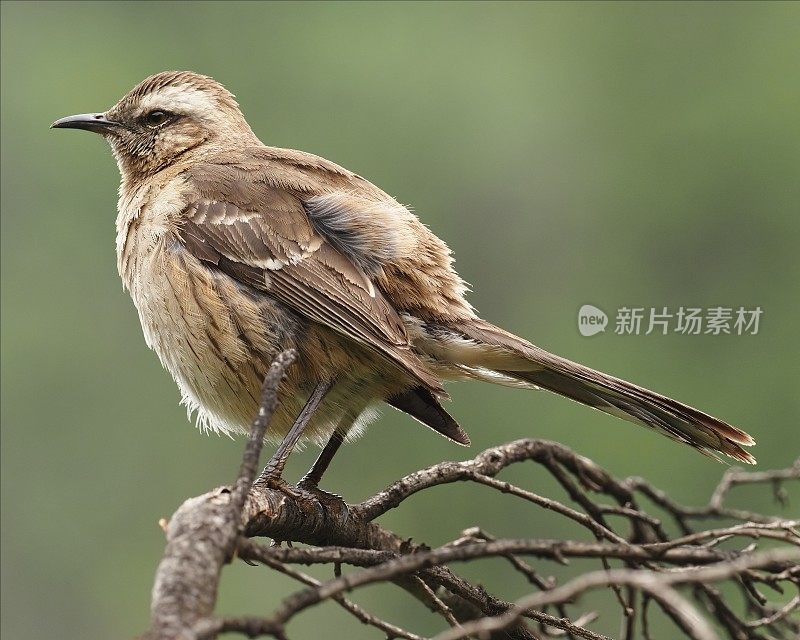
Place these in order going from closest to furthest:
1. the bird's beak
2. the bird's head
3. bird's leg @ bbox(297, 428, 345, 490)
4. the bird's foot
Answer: the bird's foot → bird's leg @ bbox(297, 428, 345, 490) → the bird's head → the bird's beak

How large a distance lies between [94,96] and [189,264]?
16.0 meters

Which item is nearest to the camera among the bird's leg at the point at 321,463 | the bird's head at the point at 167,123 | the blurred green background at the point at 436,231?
the bird's leg at the point at 321,463

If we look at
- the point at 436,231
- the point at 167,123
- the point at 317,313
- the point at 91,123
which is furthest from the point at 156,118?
the point at 436,231

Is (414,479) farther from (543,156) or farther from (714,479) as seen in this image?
(543,156)

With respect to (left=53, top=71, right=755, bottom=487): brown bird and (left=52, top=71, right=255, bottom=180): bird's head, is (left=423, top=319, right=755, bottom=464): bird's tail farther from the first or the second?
(left=52, top=71, right=255, bottom=180): bird's head

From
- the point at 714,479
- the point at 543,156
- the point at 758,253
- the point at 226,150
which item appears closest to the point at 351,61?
the point at 543,156

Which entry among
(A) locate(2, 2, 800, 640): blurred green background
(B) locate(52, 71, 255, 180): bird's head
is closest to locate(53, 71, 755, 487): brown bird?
(B) locate(52, 71, 255, 180): bird's head

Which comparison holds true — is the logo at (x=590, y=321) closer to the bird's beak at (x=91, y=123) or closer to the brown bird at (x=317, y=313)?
the brown bird at (x=317, y=313)

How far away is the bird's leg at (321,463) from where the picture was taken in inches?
148

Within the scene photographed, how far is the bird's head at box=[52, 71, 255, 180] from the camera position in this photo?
4.88 m

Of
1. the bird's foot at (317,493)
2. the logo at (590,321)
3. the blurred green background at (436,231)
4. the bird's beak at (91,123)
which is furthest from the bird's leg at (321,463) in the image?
the blurred green background at (436,231)

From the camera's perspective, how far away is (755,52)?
Answer: 2222cm

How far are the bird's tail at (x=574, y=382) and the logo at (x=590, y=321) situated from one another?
2.45 metres

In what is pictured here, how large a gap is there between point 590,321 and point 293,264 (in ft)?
11.7
